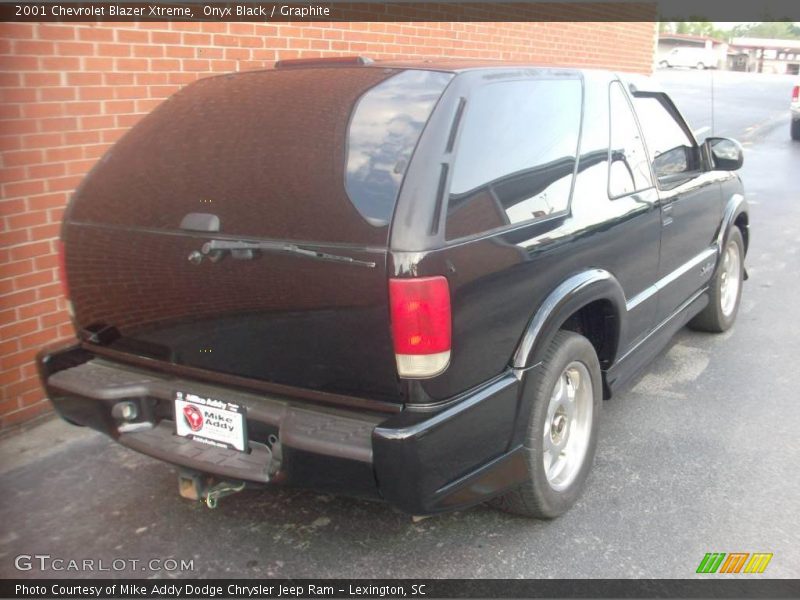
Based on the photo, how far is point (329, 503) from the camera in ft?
11.0

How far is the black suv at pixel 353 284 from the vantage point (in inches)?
97.5

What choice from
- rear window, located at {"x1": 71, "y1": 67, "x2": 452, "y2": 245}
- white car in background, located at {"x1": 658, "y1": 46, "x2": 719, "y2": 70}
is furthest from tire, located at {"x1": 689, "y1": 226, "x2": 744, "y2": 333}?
white car in background, located at {"x1": 658, "y1": 46, "x2": 719, "y2": 70}

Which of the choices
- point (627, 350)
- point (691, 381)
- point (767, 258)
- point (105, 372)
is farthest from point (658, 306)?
point (767, 258)

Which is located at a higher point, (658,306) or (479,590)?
(658,306)

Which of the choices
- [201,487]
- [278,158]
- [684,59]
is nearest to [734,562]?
[201,487]

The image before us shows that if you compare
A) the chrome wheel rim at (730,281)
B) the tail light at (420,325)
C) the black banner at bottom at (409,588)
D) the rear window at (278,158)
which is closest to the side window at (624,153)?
the rear window at (278,158)

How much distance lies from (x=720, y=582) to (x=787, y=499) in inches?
30.0

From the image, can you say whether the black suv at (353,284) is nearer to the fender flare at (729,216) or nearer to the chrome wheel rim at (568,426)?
the chrome wheel rim at (568,426)

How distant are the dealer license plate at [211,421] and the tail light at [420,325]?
0.64 meters

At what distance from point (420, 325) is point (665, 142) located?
2.62m

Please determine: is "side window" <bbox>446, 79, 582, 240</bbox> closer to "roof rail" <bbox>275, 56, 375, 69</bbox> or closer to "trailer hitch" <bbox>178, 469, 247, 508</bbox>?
"roof rail" <bbox>275, 56, 375, 69</bbox>

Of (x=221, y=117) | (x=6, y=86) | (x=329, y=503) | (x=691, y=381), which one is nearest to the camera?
(x=221, y=117)

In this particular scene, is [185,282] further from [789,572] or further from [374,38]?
[374,38]

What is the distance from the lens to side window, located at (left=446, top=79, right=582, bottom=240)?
8.63 ft
